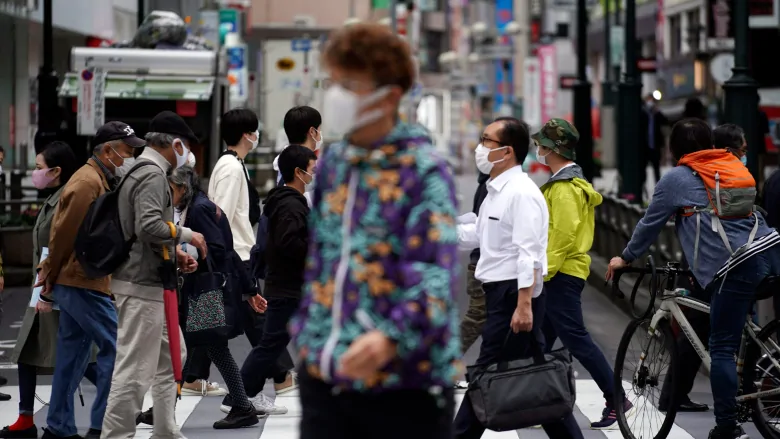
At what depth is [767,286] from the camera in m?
8.41

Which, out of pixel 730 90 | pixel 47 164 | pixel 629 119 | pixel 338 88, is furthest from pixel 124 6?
pixel 338 88

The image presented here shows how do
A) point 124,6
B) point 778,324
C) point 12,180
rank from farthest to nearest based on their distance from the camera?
point 124,6, point 12,180, point 778,324

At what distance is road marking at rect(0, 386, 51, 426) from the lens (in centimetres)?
984

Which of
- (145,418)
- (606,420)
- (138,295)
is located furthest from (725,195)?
(145,418)

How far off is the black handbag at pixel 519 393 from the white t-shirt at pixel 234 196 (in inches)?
141

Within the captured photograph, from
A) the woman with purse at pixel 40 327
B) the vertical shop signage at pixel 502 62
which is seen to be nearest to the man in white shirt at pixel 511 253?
the woman with purse at pixel 40 327

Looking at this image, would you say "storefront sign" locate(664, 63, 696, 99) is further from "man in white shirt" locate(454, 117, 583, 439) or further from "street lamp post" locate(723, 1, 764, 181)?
"man in white shirt" locate(454, 117, 583, 439)

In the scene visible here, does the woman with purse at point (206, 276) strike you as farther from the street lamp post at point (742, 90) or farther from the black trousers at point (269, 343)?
the street lamp post at point (742, 90)

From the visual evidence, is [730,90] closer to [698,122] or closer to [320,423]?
[698,122]

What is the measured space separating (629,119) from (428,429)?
19.0 meters

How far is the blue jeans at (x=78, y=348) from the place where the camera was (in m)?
8.55

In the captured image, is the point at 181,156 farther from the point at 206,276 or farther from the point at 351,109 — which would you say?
the point at 351,109

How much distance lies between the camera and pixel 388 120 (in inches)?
179

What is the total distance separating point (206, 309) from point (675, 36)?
204 feet
